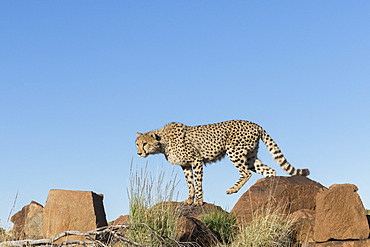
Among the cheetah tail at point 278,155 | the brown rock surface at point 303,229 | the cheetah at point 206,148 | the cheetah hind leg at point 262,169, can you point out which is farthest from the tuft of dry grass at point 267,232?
the cheetah tail at point 278,155

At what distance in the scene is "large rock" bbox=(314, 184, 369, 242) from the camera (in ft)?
25.0

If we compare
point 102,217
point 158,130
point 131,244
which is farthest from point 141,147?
point 131,244

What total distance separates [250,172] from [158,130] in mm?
2260

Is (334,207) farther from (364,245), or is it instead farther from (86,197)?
(86,197)

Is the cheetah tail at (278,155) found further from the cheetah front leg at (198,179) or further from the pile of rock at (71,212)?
→ the pile of rock at (71,212)

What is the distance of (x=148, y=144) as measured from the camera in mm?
11039

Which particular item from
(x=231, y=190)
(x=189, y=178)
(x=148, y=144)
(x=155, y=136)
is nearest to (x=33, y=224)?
(x=148, y=144)

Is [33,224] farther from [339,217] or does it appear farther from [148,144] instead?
[339,217]

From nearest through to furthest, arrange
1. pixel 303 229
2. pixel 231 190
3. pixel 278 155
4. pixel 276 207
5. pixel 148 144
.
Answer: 1. pixel 303 229
2. pixel 276 207
3. pixel 231 190
4. pixel 148 144
5. pixel 278 155

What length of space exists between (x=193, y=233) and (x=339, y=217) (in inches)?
87.2

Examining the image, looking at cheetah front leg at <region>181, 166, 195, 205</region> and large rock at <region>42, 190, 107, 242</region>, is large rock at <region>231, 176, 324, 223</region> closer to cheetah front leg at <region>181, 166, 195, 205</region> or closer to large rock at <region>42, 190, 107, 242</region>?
cheetah front leg at <region>181, 166, 195, 205</region>

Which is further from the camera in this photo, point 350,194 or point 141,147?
point 141,147

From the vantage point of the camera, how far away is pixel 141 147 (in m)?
11.1

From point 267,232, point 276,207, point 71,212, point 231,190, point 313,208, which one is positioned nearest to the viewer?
→ point 71,212
